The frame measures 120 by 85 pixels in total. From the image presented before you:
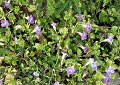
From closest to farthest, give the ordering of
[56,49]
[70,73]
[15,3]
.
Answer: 1. [70,73]
2. [56,49]
3. [15,3]

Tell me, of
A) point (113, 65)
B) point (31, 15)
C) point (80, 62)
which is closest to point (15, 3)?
point (31, 15)

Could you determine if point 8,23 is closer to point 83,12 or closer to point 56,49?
point 56,49

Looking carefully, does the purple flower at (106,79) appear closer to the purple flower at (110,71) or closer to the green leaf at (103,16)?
the purple flower at (110,71)

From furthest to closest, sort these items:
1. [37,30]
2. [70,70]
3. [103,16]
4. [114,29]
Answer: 1. [103,16]
2. [114,29]
3. [37,30]
4. [70,70]

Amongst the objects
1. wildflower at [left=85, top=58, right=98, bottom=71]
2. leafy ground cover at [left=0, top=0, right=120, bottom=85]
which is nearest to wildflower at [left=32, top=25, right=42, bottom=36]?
leafy ground cover at [left=0, top=0, right=120, bottom=85]

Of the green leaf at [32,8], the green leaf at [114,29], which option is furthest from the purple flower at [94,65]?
the green leaf at [32,8]

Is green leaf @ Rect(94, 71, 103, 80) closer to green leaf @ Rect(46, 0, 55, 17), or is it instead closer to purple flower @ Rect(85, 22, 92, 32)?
purple flower @ Rect(85, 22, 92, 32)

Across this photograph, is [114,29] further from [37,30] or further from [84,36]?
[37,30]

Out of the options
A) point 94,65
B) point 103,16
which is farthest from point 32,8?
point 94,65
